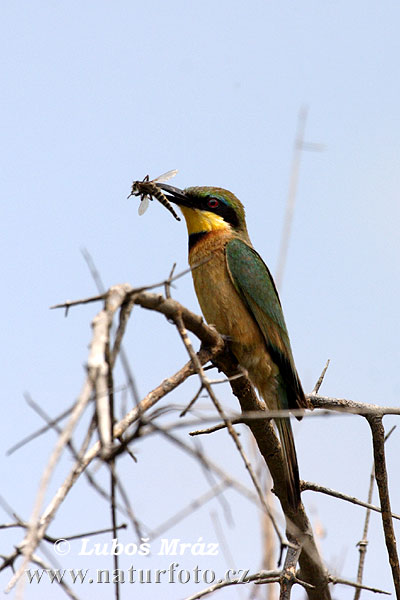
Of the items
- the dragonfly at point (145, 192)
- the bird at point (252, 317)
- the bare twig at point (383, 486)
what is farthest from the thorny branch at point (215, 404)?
the dragonfly at point (145, 192)

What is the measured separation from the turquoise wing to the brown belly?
1.4 inches

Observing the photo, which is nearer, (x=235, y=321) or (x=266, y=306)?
(x=235, y=321)

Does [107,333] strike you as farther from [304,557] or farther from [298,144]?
[298,144]

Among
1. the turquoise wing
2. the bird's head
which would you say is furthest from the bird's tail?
the bird's head

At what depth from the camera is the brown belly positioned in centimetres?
428

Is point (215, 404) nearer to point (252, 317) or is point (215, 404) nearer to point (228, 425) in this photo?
point (228, 425)

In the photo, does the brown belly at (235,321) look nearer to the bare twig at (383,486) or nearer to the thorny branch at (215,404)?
the thorny branch at (215,404)

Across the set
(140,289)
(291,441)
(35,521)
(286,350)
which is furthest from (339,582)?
(35,521)

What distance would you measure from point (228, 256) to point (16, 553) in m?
2.88

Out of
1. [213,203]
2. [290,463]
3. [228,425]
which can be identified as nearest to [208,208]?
[213,203]

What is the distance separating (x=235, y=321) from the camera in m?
4.32

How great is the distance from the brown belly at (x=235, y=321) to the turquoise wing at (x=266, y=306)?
0.11ft

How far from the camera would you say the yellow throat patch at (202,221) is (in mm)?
4891

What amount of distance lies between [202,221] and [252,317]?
826 millimetres
